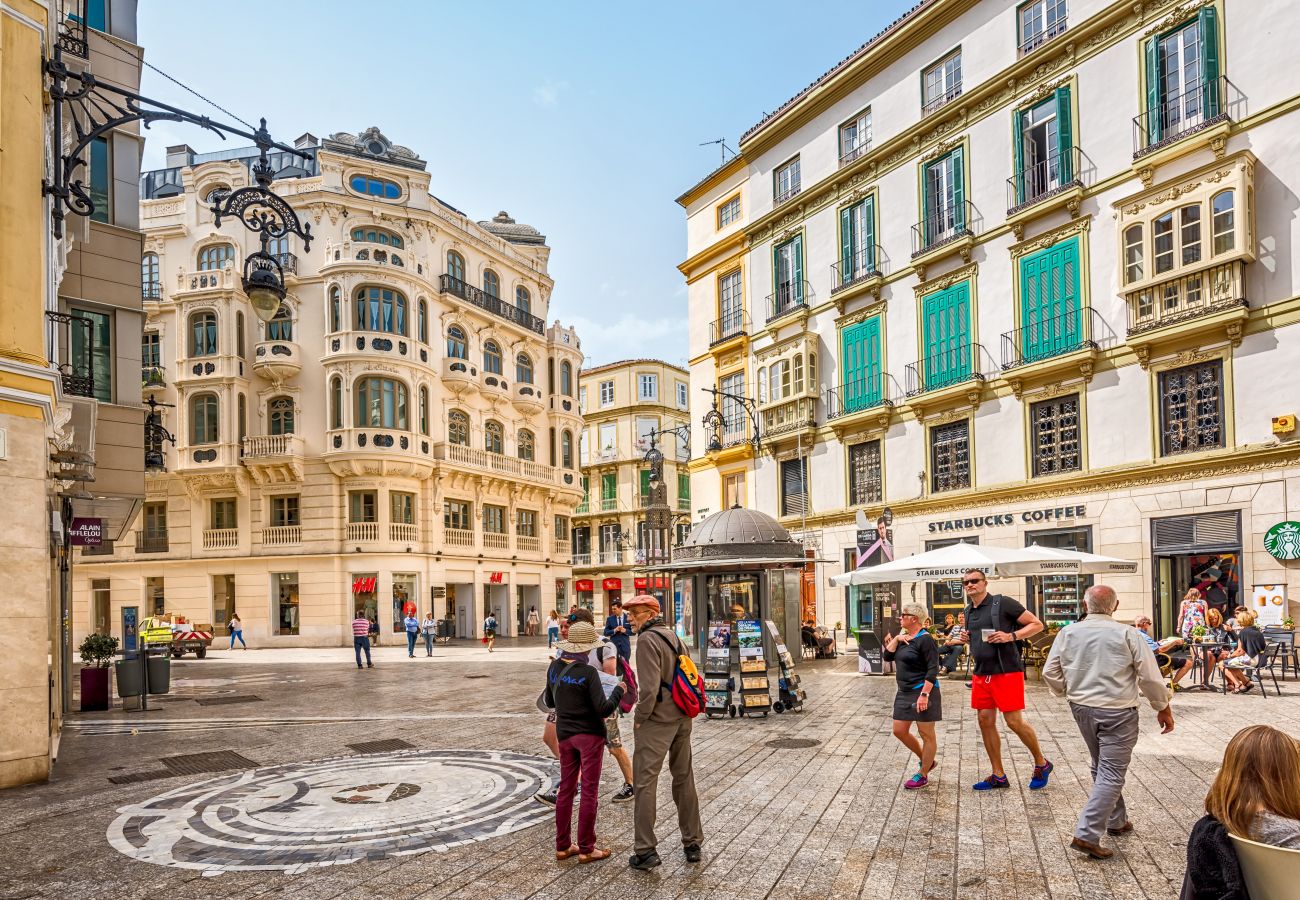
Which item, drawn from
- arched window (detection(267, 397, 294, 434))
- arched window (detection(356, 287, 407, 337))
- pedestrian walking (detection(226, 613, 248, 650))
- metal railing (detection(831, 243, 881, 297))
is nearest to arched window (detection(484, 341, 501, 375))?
arched window (detection(356, 287, 407, 337))

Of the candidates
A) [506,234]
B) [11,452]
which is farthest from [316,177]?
[11,452]

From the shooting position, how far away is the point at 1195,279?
19141 mm

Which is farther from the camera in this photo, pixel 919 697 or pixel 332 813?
pixel 919 697

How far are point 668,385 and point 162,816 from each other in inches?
2203

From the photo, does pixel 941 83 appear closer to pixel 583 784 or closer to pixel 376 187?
pixel 376 187

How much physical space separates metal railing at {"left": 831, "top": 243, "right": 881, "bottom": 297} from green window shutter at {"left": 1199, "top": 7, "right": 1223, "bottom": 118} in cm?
967

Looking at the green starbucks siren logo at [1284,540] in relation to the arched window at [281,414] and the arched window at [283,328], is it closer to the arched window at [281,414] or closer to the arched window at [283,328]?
the arched window at [281,414]

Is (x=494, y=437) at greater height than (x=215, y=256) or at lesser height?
lesser

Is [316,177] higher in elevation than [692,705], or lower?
higher

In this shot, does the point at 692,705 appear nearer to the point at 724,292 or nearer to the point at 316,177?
the point at 724,292

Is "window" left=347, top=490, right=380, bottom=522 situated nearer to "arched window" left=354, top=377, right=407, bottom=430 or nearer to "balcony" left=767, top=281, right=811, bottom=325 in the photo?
"arched window" left=354, top=377, right=407, bottom=430

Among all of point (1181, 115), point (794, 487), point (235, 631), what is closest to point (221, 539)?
point (235, 631)

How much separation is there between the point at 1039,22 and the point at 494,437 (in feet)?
98.0

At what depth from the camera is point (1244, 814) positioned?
3189mm
